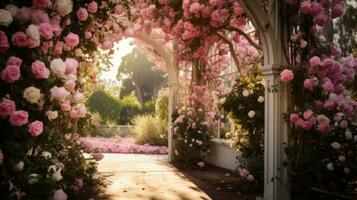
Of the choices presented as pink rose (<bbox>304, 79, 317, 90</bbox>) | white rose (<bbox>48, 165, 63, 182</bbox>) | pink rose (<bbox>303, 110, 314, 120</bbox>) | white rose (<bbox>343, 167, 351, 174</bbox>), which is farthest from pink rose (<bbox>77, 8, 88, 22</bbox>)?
white rose (<bbox>343, 167, 351, 174</bbox>)

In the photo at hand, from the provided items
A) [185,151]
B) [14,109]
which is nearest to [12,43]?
[14,109]

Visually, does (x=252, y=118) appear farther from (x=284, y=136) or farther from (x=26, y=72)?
(x=26, y=72)

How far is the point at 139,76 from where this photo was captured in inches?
1179

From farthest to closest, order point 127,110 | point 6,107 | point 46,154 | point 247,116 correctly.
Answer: point 127,110 < point 247,116 < point 46,154 < point 6,107

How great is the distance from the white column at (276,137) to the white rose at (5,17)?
3050 millimetres

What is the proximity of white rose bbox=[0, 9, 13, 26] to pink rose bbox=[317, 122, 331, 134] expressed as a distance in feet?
10.8

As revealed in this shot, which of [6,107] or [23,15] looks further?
[23,15]

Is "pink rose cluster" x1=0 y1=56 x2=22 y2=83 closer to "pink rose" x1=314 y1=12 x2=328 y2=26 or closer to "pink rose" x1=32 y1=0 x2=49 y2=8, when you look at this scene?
"pink rose" x1=32 y1=0 x2=49 y2=8

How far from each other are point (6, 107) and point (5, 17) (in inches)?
25.7

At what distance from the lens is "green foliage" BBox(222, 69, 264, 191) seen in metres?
5.69

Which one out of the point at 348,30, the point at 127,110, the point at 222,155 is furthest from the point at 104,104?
the point at 348,30

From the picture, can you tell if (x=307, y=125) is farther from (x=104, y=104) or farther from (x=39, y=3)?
(x=104, y=104)

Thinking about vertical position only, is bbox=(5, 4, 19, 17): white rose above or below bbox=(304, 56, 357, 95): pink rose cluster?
above

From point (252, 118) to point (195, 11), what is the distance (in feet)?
5.96
